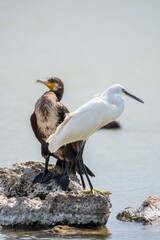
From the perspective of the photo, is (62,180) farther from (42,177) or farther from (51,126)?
(51,126)

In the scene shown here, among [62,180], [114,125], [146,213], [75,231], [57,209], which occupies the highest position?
[114,125]

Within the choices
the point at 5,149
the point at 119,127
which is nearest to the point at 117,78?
the point at 119,127

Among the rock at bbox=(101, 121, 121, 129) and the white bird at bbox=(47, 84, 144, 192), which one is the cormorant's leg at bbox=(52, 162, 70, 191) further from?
the rock at bbox=(101, 121, 121, 129)

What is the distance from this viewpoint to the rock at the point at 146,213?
9461mm

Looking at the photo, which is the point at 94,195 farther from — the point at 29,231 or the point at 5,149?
the point at 5,149

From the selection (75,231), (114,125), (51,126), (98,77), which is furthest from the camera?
(98,77)

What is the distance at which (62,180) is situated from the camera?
371 inches

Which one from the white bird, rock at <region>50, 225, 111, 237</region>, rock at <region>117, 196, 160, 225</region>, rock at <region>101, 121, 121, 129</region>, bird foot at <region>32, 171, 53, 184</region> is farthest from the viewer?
rock at <region>101, 121, 121, 129</region>

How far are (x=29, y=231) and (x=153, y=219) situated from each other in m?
1.92

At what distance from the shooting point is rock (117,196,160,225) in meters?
9.46

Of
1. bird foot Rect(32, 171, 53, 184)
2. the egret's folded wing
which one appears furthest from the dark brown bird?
the egret's folded wing

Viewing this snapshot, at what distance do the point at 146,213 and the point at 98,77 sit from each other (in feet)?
74.2

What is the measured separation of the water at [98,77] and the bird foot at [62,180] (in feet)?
2.94

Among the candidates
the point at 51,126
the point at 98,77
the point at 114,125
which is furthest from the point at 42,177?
the point at 98,77
